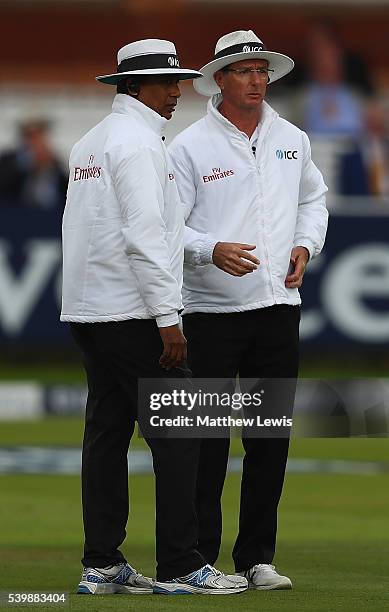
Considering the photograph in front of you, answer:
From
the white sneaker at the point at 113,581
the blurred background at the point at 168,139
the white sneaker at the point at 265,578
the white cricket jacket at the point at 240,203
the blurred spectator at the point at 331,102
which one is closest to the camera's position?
the white sneaker at the point at 113,581

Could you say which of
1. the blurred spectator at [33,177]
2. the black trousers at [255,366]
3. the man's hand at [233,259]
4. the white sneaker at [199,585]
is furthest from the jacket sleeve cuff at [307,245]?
the blurred spectator at [33,177]

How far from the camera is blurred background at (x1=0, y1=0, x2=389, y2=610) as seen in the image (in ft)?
36.9

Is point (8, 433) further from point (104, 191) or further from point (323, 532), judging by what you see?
point (104, 191)

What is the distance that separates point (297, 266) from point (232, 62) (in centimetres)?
85

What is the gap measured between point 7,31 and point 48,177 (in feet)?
25.1

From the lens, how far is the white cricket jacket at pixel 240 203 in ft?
22.6

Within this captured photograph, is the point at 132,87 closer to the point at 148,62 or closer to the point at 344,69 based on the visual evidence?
the point at 148,62

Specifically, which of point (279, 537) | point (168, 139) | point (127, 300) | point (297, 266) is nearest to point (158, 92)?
point (127, 300)

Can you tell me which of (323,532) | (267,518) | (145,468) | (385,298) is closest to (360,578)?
(267,518)

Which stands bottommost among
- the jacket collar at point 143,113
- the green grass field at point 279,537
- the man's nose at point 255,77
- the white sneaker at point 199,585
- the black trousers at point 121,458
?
the green grass field at point 279,537

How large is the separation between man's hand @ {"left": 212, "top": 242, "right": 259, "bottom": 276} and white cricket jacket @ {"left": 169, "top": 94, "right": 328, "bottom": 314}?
0.37 ft

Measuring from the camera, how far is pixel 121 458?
261 inches

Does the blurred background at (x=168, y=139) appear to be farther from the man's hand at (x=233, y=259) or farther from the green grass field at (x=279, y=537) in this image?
the man's hand at (x=233, y=259)

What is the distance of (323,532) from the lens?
8875 mm
